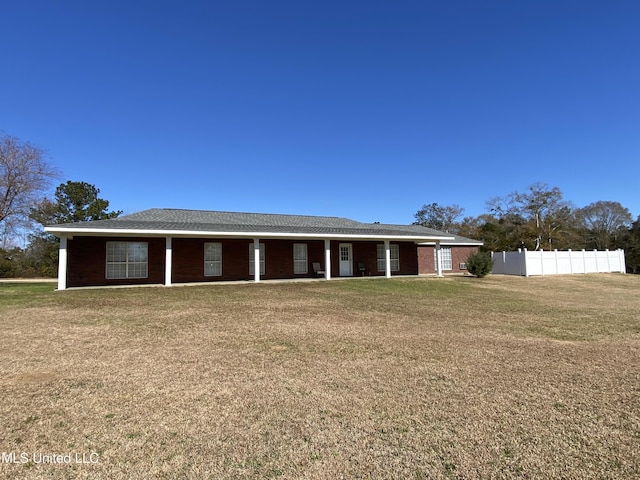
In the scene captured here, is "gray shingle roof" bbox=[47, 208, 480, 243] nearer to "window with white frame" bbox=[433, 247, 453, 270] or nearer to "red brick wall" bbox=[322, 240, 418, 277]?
"red brick wall" bbox=[322, 240, 418, 277]

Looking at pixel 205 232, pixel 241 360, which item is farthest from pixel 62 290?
pixel 241 360

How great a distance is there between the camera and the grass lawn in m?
2.56

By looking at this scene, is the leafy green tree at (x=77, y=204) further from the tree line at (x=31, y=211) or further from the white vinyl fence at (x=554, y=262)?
the white vinyl fence at (x=554, y=262)

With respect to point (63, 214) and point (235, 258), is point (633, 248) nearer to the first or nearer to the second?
point (235, 258)

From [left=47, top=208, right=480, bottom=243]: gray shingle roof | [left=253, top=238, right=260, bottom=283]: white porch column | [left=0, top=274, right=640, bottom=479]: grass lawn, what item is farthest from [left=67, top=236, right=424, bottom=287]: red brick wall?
[left=0, top=274, right=640, bottom=479]: grass lawn

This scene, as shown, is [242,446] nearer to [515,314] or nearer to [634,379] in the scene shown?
[634,379]

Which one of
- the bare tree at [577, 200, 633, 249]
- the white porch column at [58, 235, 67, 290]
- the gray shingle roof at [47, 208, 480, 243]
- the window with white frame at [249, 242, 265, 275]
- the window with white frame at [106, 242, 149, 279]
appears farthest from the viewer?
the bare tree at [577, 200, 633, 249]

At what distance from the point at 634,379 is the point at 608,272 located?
3042 cm

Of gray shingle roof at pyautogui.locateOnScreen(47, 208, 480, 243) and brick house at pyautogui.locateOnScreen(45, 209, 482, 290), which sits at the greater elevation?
gray shingle roof at pyautogui.locateOnScreen(47, 208, 480, 243)

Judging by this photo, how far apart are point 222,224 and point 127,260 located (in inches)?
178

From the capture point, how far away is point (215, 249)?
709 inches

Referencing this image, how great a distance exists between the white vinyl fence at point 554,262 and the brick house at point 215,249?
734 centimetres

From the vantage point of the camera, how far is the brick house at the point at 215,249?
15383 mm

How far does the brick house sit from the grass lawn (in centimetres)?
802
